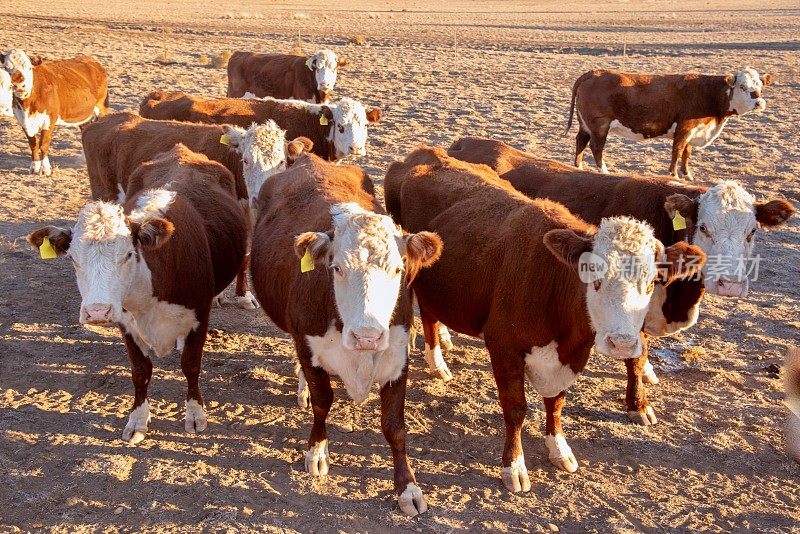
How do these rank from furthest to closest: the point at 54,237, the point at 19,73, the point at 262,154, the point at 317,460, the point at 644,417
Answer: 1. the point at 19,73
2. the point at 262,154
3. the point at 644,417
4. the point at 317,460
5. the point at 54,237

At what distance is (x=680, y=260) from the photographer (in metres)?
4.14

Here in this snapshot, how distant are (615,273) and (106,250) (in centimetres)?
293

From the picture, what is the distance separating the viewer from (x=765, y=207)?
5.21 meters

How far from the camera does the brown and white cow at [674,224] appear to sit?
5.14 metres

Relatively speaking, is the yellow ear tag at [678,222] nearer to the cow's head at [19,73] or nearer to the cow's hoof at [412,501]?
the cow's hoof at [412,501]

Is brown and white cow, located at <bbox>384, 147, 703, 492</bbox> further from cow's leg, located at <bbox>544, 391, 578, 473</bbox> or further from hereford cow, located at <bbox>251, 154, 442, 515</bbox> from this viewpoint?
hereford cow, located at <bbox>251, 154, 442, 515</bbox>

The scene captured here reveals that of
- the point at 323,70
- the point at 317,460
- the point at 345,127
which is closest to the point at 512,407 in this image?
the point at 317,460

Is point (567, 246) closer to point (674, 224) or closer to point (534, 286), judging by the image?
point (534, 286)

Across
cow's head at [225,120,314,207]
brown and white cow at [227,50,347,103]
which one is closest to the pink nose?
cow's head at [225,120,314,207]

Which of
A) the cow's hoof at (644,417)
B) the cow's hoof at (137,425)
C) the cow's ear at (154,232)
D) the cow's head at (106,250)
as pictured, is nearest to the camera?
the cow's head at (106,250)

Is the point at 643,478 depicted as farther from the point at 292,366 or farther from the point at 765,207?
the point at 292,366

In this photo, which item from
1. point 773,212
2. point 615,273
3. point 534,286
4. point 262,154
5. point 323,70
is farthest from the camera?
point 323,70

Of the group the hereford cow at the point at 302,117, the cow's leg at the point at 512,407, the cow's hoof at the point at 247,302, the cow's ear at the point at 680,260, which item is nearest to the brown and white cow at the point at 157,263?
the cow's hoof at the point at 247,302

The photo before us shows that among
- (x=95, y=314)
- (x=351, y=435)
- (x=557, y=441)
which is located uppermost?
(x=95, y=314)
